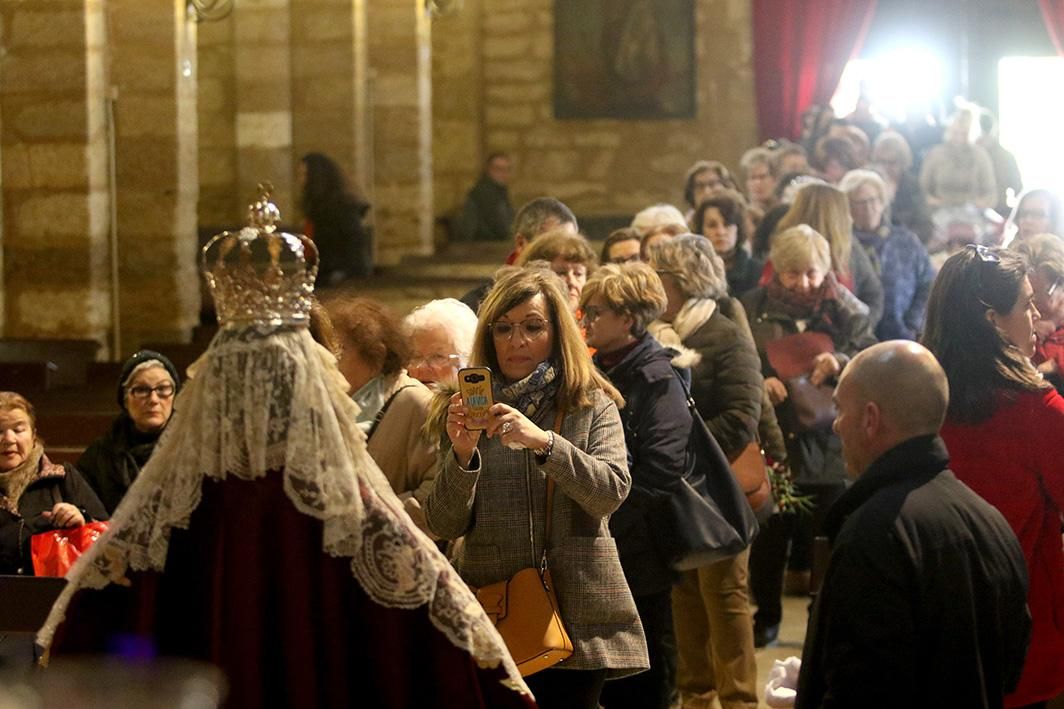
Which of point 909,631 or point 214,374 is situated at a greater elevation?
point 214,374

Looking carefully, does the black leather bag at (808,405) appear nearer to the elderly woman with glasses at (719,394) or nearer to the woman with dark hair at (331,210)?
the elderly woman with glasses at (719,394)

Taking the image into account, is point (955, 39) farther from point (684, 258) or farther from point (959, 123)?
point (684, 258)

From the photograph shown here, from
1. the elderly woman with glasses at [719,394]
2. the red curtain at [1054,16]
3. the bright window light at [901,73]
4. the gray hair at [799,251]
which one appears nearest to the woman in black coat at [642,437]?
the elderly woman with glasses at [719,394]

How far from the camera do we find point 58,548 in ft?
16.0

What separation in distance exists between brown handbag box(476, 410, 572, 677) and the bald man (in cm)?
82

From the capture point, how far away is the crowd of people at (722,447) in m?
3.23

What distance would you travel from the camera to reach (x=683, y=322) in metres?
5.72

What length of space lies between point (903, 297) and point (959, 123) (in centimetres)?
575

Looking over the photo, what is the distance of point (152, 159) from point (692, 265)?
5.57 metres

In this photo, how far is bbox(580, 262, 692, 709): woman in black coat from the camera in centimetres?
470

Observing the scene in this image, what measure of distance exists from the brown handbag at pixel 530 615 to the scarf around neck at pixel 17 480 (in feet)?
5.33

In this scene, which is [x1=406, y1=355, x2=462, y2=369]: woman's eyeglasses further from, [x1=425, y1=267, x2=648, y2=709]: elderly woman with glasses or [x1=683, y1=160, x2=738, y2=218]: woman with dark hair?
[x1=683, y1=160, x2=738, y2=218]: woman with dark hair

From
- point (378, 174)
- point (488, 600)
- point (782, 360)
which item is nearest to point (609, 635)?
point (488, 600)

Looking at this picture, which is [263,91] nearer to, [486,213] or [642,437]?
[486,213]
